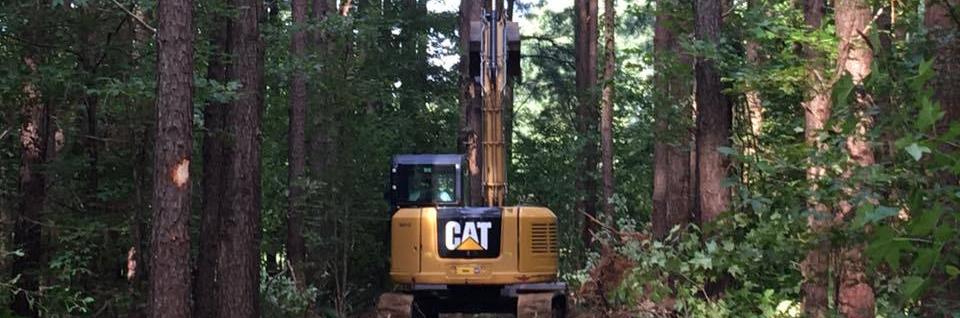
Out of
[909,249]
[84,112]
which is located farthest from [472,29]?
[909,249]

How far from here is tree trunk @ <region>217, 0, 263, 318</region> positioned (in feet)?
39.3

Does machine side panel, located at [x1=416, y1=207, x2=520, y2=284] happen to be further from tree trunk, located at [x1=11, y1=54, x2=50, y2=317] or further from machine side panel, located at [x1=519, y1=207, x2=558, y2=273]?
tree trunk, located at [x1=11, y1=54, x2=50, y2=317]

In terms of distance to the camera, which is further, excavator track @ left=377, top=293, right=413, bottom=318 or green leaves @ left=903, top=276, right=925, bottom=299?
excavator track @ left=377, top=293, right=413, bottom=318

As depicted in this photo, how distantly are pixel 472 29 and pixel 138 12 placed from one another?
4.40 m

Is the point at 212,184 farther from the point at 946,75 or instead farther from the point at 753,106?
the point at 946,75

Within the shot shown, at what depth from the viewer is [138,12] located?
12.3 meters

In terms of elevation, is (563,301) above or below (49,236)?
below

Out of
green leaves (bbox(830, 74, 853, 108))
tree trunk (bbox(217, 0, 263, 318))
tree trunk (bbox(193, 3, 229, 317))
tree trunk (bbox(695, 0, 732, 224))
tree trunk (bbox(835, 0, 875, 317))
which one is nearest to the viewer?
green leaves (bbox(830, 74, 853, 108))

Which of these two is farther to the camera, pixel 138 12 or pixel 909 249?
pixel 138 12

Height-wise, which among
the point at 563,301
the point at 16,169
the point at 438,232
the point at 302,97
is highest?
the point at 302,97

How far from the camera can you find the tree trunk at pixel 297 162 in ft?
59.8

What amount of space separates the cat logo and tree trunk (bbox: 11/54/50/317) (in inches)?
200

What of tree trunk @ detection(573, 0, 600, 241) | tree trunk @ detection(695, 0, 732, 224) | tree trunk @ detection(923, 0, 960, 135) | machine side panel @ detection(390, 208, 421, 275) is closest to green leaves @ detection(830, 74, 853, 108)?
tree trunk @ detection(923, 0, 960, 135)

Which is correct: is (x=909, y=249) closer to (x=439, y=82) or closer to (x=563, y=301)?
(x=563, y=301)
